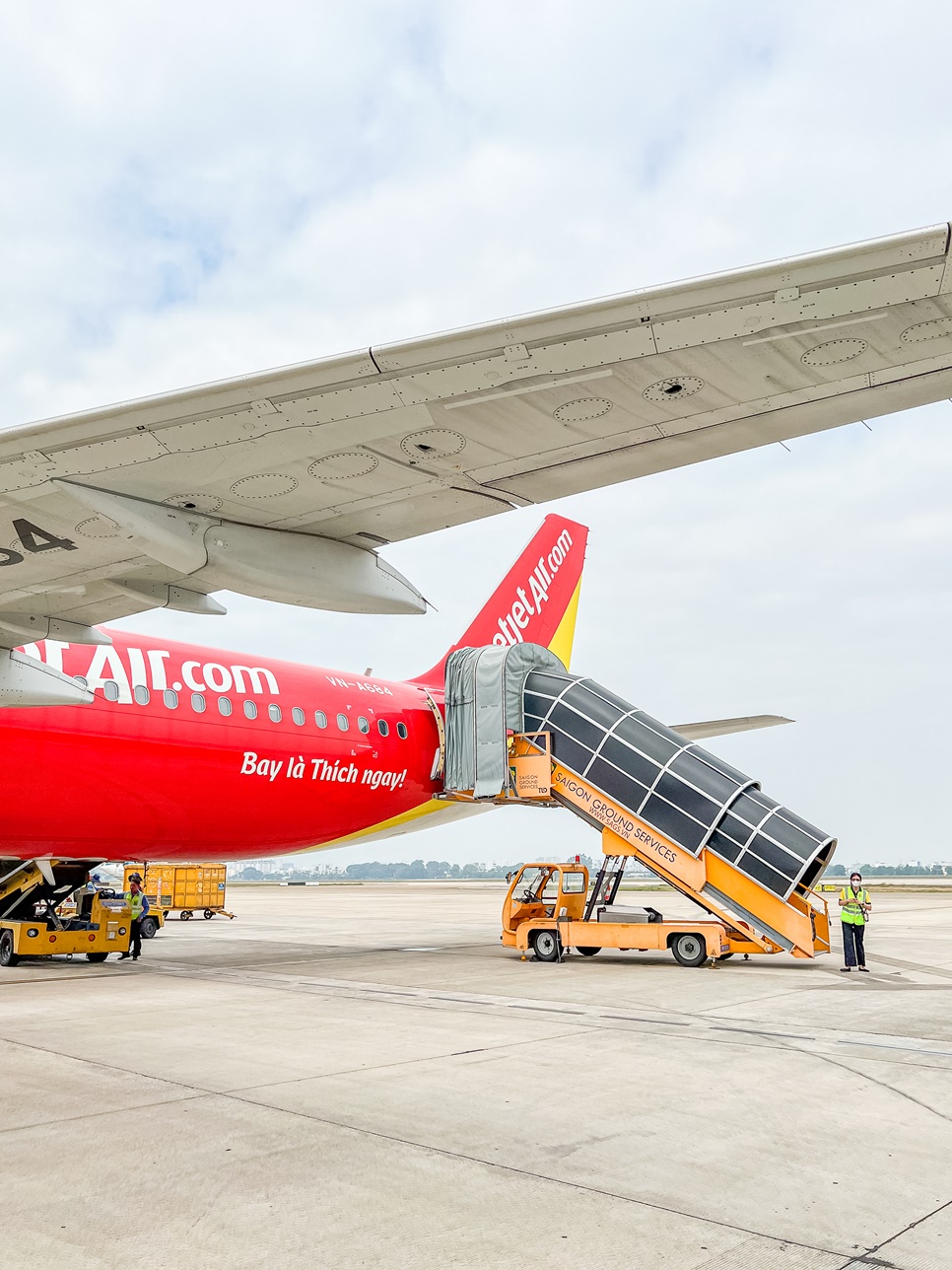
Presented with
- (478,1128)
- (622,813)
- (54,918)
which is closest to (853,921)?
(622,813)

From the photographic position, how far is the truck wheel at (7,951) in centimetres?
1608

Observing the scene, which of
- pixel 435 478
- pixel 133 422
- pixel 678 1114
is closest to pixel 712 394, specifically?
pixel 435 478

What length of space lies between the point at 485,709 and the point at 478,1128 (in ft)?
42.1

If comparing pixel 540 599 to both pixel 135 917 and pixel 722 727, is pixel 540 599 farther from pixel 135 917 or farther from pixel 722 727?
pixel 135 917

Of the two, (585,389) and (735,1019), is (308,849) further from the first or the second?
(585,389)

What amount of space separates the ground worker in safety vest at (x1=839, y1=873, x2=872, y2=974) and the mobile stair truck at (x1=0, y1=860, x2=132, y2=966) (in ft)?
37.2

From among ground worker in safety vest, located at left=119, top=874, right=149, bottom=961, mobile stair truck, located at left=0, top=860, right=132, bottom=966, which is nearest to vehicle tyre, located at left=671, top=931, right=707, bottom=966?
ground worker in safety vest, located at left=119, top=874, right=149, bottom=961

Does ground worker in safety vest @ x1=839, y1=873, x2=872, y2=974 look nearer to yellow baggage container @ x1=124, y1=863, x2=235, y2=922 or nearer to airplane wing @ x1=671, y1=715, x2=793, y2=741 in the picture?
airplane wing @ x1=671, y1=715, x2=793, y2=741

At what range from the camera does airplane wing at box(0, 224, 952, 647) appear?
4.57m

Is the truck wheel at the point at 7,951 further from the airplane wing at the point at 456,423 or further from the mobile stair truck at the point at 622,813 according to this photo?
the airplane wing at the point at 456,423

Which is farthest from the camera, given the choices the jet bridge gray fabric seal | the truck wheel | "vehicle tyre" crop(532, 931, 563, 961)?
the jet bridge gray fabric seal

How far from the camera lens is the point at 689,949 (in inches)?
615

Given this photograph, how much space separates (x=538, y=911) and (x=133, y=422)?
14594 millimetres

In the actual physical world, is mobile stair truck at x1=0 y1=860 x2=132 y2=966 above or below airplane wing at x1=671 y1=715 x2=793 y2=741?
below
